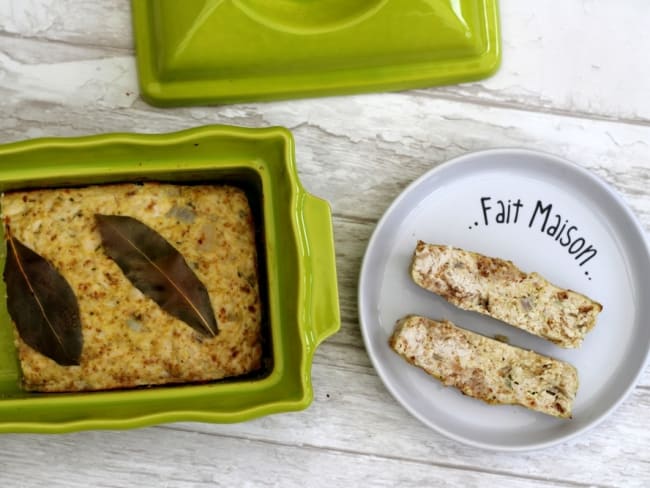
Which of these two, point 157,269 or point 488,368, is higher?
point 157,269

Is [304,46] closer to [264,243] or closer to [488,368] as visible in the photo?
[264,243]

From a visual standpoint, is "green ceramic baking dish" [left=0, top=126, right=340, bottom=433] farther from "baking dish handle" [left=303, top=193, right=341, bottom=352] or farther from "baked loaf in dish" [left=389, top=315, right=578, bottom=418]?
"baked loaf in dish" [left=389, top=315, right=578, bottom=418]

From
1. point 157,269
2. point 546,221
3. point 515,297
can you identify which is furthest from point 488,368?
point 157,269

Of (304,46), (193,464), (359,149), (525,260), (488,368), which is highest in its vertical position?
(304,46)

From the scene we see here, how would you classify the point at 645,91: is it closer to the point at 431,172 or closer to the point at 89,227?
the point at 431,172

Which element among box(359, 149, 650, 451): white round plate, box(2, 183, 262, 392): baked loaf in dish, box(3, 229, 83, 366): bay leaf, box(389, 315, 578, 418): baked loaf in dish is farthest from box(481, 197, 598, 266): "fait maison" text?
box(3, 229, 83, 366): bay leaf

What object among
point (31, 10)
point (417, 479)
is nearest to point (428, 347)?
point (417, 479)

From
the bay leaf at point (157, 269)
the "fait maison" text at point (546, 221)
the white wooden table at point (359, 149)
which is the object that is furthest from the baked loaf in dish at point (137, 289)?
the "fait maison" text at point (546, 221)
